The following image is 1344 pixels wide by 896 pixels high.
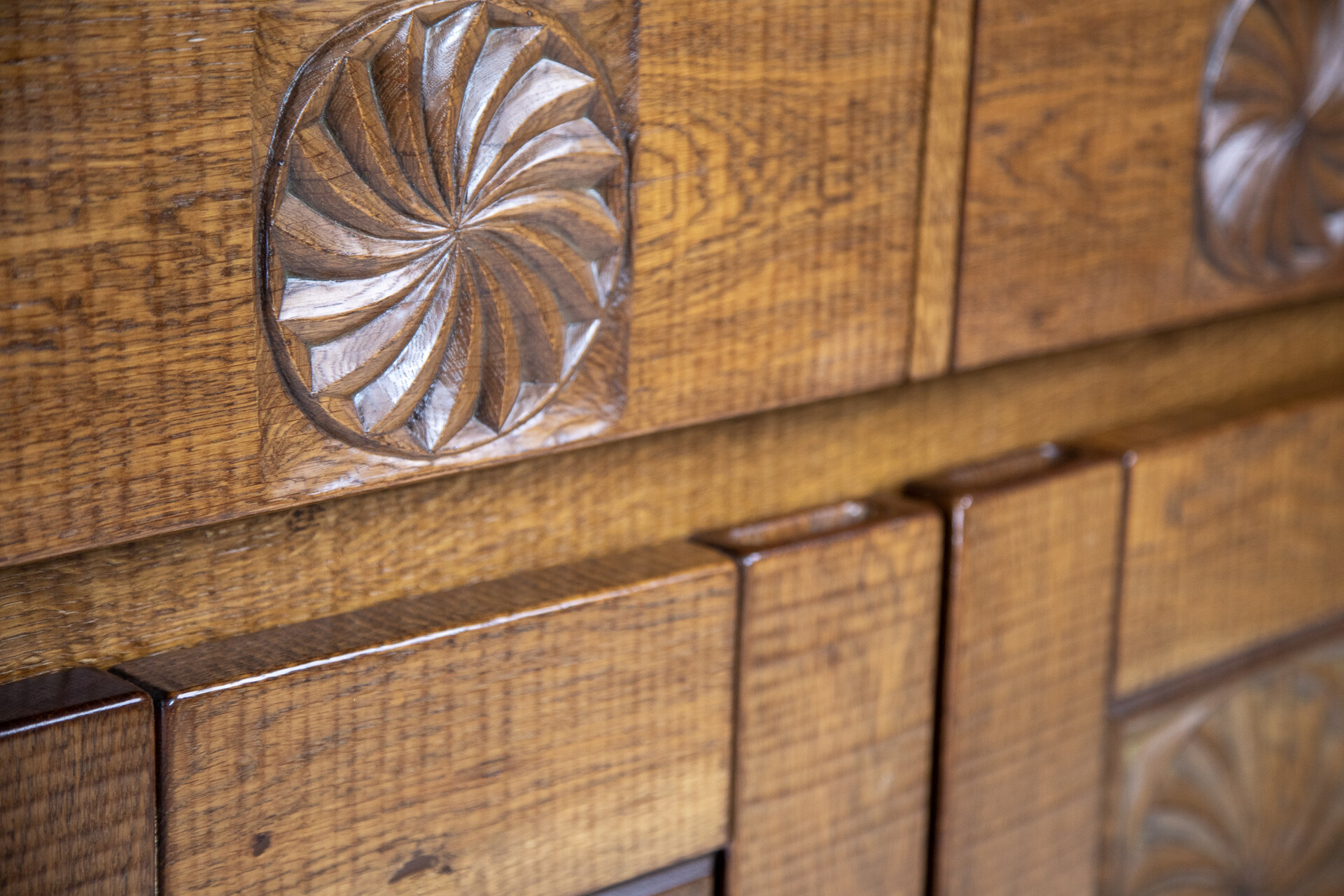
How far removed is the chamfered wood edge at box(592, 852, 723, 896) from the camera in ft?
1.54

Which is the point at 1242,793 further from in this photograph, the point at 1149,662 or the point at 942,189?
the point at 942,189

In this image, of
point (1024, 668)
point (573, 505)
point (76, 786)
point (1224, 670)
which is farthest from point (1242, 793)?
point (76, 786)

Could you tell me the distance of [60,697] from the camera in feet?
1.13

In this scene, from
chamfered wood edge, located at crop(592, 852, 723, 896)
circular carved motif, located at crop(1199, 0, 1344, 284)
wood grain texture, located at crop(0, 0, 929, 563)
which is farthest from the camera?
circular carved motif, located at crop(1199, 0, 1344, 284)

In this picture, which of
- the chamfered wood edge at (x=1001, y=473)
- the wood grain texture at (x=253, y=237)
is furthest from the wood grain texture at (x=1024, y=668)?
the wood grain texture at (x=253, y=237)

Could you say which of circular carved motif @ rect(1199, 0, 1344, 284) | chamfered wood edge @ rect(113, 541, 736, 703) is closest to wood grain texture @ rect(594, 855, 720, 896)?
chamfered wood edge @ rect(113, 541, 736, 703)

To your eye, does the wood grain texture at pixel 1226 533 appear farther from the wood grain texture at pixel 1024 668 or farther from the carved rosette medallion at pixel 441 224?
the carved rosette medallion at pixel 441 224

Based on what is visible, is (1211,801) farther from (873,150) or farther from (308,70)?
(308,70)

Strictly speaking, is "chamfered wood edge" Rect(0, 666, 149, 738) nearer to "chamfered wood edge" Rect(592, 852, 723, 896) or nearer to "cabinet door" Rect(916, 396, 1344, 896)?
"chamfered wood edge" Rect(592, 852, 723, 896)

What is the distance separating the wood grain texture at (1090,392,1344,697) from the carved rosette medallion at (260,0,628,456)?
29cm

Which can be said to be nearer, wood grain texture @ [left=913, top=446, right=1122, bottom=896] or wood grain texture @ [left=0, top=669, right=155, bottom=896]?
wood grain texture @ [left=0, top=669, right=155, bottom=896]

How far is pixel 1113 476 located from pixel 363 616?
1.08 ft

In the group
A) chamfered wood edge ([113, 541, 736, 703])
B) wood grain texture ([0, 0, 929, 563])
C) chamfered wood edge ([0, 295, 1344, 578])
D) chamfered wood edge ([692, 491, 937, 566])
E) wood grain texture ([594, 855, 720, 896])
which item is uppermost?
wood grain texture ([0, 0, 929, 563])

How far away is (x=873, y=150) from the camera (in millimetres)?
489
